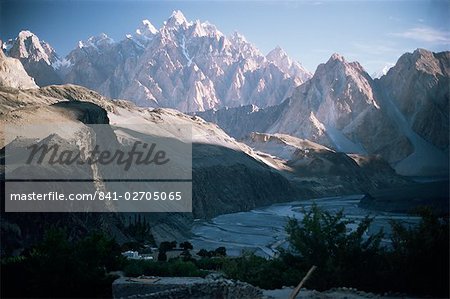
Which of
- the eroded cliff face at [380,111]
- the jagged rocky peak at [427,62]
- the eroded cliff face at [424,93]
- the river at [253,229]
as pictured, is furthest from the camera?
the jagged rocky peak at [427,62]

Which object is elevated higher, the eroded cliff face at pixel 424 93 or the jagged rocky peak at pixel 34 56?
the jagged rocky peak at pixel 34 56

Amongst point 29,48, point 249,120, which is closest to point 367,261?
point 29,48

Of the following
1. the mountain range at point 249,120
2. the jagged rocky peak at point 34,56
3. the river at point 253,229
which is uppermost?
the jagged rocky peak at point 34,56

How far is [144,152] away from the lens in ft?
172

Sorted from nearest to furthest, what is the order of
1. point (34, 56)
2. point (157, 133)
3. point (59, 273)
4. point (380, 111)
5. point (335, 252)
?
1. point (59, 273)
2. point (335, 252)
3. point (157, 133)
4. point (34, 56)
5. point (380, 111)

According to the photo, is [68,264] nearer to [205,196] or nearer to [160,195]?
[160,195]

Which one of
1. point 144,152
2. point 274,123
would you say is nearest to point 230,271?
point 144,152

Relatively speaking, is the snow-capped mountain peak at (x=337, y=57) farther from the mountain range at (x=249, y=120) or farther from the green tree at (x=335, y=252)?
the green tree at (x=335, y=252)

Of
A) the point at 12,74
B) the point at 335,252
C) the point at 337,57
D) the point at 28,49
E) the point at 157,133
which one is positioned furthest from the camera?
the point at 337,57

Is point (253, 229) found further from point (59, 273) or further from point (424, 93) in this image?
point (424, 93)

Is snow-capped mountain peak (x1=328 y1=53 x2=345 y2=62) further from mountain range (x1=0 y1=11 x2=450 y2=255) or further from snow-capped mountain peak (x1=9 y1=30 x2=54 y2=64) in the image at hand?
snow-capped mountain peak (x1=9 y1=30 x2=54 y2=64)

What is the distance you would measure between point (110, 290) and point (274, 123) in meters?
157

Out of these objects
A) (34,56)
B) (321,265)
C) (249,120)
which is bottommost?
(321,265)

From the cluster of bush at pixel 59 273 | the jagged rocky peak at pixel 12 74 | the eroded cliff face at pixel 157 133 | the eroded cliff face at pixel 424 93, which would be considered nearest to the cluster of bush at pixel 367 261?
the cluster of bush at pixel 59 273
